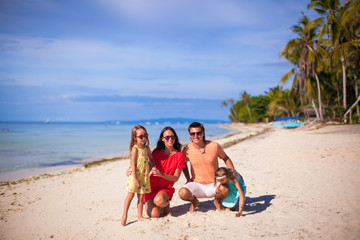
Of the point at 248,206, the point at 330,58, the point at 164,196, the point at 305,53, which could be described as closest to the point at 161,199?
the point at 164,196

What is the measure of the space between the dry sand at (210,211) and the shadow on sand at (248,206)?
0.5 inches

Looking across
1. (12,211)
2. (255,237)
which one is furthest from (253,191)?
(12,211)

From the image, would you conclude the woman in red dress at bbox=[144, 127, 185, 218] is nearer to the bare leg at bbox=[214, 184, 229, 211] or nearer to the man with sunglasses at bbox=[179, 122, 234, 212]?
the man with sunglasses at bbox=[179, 122, 234, 212]

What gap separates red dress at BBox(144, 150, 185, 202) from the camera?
14.4 ft

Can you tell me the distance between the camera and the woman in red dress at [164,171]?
14.4ft

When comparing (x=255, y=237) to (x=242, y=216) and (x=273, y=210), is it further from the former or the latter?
(x=273, y=210)

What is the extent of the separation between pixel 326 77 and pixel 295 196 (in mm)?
29172

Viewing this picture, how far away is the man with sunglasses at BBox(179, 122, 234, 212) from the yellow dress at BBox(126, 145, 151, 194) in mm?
598

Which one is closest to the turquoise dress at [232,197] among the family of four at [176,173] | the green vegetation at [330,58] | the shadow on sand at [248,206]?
the family of four at [176,173]

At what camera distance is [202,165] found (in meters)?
4.51

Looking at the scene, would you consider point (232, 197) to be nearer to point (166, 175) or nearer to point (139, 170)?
point (166, 175)

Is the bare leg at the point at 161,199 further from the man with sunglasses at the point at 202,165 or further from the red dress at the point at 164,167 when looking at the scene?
the man with sunglasses at the point at 202,165

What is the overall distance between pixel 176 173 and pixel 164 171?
0.24m

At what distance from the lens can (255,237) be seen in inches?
138
